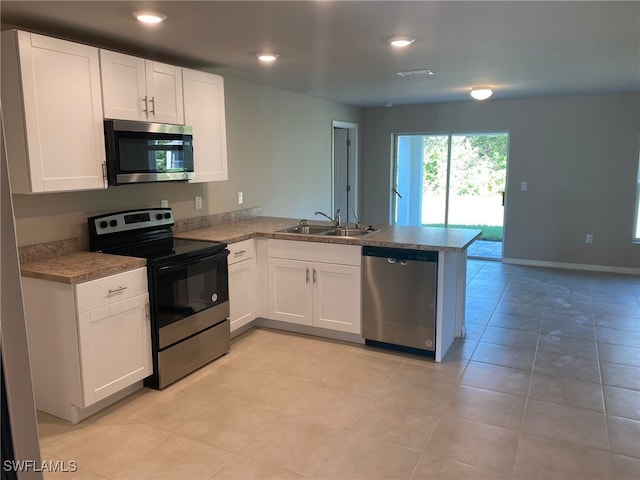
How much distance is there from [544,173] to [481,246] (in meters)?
1.60

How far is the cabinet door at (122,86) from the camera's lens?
302cm

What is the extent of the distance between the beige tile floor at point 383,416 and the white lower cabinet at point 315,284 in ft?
0.68

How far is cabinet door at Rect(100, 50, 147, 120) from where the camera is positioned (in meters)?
3.02

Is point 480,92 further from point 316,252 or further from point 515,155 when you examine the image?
point 316,252

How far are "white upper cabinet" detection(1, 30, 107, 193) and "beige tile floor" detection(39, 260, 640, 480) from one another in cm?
144

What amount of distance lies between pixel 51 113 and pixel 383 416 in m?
2.61

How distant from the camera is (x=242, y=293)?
4004 millimetres

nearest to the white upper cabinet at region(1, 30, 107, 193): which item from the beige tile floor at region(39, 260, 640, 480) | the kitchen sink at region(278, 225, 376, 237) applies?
the beige tile floor at region(39, 260, 640, 480)

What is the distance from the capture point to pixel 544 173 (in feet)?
21.6

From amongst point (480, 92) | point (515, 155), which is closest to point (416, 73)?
point (480, 92)

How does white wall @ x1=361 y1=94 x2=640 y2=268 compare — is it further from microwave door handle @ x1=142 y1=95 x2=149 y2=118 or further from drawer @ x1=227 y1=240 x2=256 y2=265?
microwave door handle @ x1=142 y1=95 x2=149 y2=118

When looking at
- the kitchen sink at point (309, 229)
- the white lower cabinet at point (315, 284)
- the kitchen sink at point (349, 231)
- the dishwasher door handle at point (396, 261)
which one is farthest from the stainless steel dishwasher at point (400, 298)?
the kitchen sink at point (309, 229)

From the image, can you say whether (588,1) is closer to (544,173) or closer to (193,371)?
(193,371)

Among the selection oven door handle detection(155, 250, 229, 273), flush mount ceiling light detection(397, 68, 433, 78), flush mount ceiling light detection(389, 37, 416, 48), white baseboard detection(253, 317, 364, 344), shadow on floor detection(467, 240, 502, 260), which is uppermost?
flush mount ceiling light detection(397, 68, 433, 78)
